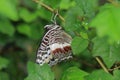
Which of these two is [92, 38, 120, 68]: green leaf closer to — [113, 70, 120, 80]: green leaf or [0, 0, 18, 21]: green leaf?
[113, 70, 120, 80]: green leaf

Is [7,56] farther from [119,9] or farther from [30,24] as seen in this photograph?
[119,9]

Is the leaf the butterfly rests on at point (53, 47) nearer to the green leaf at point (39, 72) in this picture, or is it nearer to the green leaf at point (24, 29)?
the green leaf at point (39, 72)

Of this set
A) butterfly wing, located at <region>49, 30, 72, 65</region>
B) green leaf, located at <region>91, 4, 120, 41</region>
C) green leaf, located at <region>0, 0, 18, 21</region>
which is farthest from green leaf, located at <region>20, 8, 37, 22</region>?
green leaf, located at <region>0, 0, 18, 21</region>

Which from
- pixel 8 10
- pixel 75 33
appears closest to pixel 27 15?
pixel 75 33

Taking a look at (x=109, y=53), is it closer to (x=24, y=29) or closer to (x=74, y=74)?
(x=74, y=74)

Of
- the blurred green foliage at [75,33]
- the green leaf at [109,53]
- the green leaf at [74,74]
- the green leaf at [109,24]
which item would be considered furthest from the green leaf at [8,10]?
the green leaf at [74,74]

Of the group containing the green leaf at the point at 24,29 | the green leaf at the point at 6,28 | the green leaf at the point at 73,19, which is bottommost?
the green leaf at the point at 24,29
